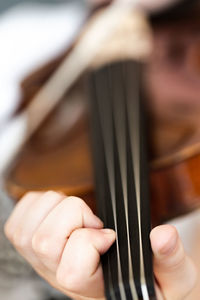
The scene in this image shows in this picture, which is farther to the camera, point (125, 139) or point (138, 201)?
point (125, 139)

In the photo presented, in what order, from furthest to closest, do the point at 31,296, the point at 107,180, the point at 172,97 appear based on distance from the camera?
the point at 31,296, the point at 172,97, the point at 107,180

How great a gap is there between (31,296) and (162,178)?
33 centimetres

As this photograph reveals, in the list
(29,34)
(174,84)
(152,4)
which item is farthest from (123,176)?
(29,34)

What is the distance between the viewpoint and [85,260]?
0.92 ft

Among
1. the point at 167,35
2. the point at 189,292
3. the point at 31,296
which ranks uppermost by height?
the point at 167,35

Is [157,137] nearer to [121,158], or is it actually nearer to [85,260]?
[121,158]

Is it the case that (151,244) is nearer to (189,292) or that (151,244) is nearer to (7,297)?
(189,292)

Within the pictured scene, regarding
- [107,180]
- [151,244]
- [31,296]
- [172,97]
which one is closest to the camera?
[151,244]

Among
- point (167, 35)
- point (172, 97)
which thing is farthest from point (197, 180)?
point (167, 35)

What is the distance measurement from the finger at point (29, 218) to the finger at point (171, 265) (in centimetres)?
10

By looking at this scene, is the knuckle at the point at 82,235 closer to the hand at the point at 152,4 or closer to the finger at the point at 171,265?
the finger at the point at 171,265

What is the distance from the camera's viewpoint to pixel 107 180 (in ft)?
1.24

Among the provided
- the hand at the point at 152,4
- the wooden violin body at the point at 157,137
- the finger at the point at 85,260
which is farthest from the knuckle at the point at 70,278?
the hand at the point at 152,4

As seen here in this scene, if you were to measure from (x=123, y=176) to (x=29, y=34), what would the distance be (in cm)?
68
